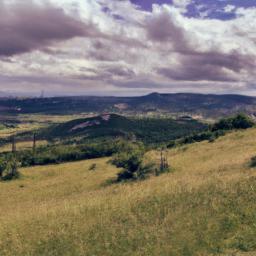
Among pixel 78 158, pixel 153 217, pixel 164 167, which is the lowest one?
pixel 78 158

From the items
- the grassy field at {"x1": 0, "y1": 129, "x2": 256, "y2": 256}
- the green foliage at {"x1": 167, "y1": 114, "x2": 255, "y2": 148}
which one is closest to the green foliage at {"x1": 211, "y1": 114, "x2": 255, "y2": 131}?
the green foliage at {"x1": 167, "y1": 114, "x2": 255, "y2": 148}

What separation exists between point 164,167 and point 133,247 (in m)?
33.5

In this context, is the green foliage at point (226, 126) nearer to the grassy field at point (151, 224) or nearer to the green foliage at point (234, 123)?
the green foliage at point (234, 123)

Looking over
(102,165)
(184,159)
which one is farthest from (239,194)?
(102,165)

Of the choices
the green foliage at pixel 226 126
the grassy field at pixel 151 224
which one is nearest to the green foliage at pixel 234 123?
the green foliage at pixel 226 126

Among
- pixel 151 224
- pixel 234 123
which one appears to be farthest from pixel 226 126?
pixel 151 224

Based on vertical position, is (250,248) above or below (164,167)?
above

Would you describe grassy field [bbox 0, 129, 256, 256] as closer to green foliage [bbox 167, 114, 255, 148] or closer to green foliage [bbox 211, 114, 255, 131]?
green foliage [bbox 167, 114, 255, 148]

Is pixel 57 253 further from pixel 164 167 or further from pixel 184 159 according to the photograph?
pixel 184 159

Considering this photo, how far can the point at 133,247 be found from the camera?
48.3ft

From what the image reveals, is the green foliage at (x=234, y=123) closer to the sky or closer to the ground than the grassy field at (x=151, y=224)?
closer to the sky

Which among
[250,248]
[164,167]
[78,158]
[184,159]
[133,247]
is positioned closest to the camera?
[250,248]

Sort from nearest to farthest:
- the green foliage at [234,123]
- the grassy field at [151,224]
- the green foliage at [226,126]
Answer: the grassy field at [151,224] < the green foliage at [226,126] < the green foliage at [234,123]

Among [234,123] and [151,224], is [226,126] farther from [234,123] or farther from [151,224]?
[151,224]
